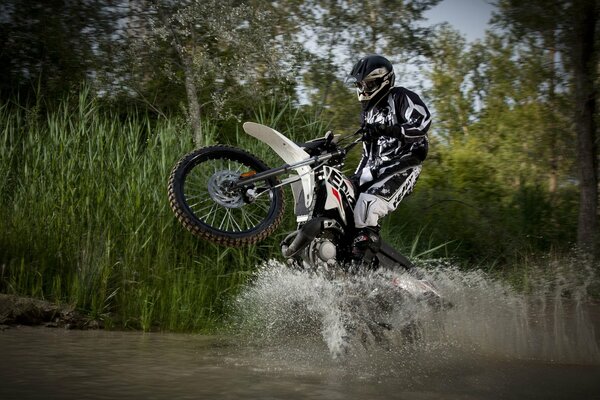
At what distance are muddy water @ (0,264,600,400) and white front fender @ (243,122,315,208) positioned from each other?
0.74 m

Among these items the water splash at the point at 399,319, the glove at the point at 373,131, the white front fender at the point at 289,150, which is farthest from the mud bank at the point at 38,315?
the glove at the point at 373,131

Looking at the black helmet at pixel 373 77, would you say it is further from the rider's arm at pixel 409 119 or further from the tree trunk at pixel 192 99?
the tree trunk at pixel 192 99

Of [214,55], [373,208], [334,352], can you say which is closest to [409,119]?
[373,208]

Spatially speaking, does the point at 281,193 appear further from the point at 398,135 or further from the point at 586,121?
the point at 586,121

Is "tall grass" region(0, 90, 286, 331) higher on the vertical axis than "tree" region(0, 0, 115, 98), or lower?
lower

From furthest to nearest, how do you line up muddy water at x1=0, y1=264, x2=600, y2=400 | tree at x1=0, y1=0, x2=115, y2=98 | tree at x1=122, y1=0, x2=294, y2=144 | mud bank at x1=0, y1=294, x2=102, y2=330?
tree at x1=0, y1=0, x2=115, y2=98 < tree at x1=122, y1=0, x2=294, y2=144 < mud bank at x1=0, y1=294, x2=102, y2=330 < muddy water at x1=0, y1=264, x2=600, y2=400

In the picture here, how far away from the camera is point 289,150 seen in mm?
6176

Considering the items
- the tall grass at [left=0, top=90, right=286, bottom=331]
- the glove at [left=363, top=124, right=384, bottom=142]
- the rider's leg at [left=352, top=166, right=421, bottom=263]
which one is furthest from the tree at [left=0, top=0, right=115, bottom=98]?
the rider's leg at [left=352, top=166, right=421, bottom=263]

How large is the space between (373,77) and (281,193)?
1.25 m

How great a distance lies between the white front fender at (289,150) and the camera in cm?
610

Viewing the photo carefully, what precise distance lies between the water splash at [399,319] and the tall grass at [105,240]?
0.69 meters

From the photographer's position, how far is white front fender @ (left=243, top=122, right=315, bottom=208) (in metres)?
6.10

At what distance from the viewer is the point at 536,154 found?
499 inches

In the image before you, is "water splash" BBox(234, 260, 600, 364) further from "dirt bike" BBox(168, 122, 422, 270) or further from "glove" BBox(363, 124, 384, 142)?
"glove" BBox(363, 124, 384, 142)
